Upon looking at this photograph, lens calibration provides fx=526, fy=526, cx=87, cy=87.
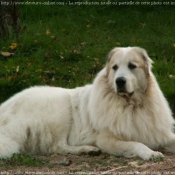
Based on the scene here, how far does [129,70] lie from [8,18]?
487 centimetres

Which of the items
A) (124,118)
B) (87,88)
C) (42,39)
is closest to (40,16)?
(42,39)

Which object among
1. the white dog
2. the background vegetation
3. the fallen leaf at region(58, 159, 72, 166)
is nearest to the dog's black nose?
the white dog

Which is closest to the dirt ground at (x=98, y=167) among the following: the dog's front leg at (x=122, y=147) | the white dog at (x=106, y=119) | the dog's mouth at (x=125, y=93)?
the dog's front leg at (x=122, y=147)

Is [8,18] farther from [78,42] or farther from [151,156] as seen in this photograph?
[151,156]

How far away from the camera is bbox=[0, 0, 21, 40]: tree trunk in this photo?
34.9ft

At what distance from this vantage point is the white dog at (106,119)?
21.5ft

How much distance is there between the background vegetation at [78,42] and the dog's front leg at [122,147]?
2429 mm

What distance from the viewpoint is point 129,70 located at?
654 centimetres

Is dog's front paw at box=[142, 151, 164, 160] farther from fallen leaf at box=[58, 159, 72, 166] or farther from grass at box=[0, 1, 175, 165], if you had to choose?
grass at box=[0, 1, 175, 165]

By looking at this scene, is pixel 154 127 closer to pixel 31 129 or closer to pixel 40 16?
pixel 31 129

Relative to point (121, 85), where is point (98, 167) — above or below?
below

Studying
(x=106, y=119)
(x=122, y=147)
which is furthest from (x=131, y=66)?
(x=122, y=147)

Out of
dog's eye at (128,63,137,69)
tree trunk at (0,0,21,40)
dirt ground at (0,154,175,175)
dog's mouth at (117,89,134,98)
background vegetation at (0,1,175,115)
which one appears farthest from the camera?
tree trunk at (0,0,21,40)

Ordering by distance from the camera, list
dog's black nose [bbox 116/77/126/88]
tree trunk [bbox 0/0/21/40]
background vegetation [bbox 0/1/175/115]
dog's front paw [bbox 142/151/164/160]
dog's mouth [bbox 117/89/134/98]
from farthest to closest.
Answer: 1. tree trunk [bbox 0/0/21/40]
2. background vegetation [bbox 0/1/175/115]
3. dog's mouth [bbox 117/89/134/98]
4. dog's black nose [bbox 116/77/126/88]
5. dog's front paw [bbox 142/151/164/160]
